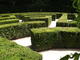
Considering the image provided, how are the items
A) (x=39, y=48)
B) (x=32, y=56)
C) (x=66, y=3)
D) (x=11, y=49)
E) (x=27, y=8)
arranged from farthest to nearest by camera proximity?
(x=27, y=8), (x=66, y=3), (x=39, y=48), (x=11, y=49), (x=32, y=56)

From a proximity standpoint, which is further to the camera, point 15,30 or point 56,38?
point 15,30

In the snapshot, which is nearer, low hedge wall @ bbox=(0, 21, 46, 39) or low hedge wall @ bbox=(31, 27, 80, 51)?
low hedge wall @ bbox=(31, 27, 80, 51)

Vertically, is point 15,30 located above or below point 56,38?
below

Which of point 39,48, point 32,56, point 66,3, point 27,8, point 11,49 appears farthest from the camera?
point 27,8

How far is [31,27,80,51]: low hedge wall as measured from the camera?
1177 centimetres

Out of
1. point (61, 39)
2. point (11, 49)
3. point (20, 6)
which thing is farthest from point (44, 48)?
point (20, 6)

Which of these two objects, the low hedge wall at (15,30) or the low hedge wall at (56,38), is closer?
the low hedge wall at (56,38)

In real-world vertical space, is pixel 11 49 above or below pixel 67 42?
above

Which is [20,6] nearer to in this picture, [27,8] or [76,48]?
[27,8]

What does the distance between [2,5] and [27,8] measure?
599cm

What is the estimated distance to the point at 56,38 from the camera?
12242 mm

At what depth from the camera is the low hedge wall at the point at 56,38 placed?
38.6ft

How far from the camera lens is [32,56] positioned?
5816 millimetres

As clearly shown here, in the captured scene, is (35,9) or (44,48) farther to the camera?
Result: (35,9)
